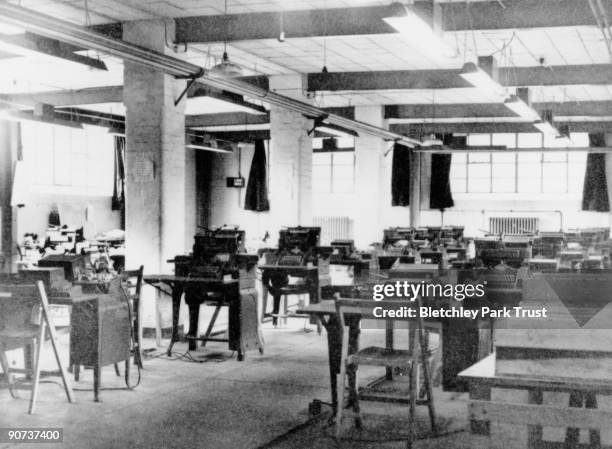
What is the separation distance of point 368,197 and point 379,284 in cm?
1046

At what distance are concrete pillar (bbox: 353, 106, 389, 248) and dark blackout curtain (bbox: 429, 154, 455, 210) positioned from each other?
4.19 m

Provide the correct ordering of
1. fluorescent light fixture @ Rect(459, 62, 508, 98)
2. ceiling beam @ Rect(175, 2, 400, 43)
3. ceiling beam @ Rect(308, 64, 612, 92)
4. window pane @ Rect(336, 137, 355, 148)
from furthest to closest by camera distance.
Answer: window pane @ Rect(336, 137, 355, 148), ceiling beam @ Rect(308, 64, 612, 92), ceiling beam @ Rect(175, 2, 400, 43), fluorescent light fixture @ Rect(459, 62, 508, 98)

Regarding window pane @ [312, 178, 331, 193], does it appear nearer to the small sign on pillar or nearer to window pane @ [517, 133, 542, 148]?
the small sign on pillar

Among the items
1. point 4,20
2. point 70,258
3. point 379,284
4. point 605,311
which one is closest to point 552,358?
point 605,311

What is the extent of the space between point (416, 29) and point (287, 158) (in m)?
6.07

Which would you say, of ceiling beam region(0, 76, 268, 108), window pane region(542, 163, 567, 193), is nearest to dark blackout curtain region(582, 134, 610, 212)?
window pane region(542, 163, 567, 193)

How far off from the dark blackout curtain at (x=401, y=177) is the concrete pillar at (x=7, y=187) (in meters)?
9.43

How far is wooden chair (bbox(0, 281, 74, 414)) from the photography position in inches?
204

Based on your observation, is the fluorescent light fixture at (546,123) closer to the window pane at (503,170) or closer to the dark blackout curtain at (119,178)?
the window pane at (503,170)

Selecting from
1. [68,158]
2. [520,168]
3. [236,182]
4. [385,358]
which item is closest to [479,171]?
[520,168]

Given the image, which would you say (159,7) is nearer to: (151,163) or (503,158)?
(151,163)

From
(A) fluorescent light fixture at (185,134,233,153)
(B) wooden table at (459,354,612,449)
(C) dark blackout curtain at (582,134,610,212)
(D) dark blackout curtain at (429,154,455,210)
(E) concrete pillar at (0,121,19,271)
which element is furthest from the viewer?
(D) dark blackout curtain at (429,154,455,210)

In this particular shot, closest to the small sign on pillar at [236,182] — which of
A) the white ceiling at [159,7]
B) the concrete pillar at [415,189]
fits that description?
the concrete pillar at [415,189]

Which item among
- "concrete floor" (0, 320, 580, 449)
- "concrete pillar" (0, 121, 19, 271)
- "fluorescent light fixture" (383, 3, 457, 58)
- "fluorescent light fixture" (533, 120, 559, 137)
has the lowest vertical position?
"concrete floor" (0, 320, 580, 449)
